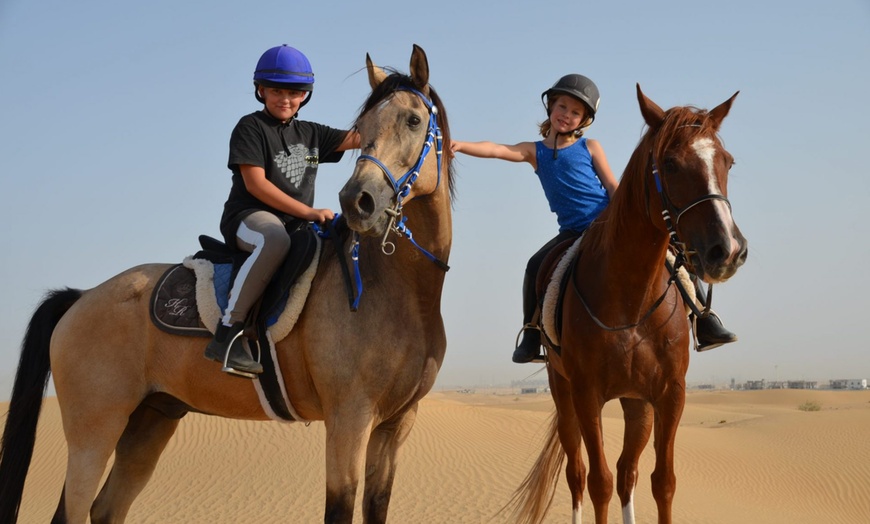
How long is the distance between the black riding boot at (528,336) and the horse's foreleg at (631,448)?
1.01 meters

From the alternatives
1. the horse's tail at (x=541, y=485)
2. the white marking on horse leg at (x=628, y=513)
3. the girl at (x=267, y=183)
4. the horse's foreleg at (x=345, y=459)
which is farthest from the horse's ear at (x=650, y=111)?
the horse's tail at (x=541, y=485)

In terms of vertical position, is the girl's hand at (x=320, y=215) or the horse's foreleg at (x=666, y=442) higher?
the girl's hand at (x=320, y=215)

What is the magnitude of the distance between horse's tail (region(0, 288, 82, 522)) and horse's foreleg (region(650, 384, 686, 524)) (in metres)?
4.54

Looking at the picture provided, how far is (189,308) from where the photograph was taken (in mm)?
5148

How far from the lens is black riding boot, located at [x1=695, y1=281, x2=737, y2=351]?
20.0 ft

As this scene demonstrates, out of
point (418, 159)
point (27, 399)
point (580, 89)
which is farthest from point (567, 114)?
point (27, 399)

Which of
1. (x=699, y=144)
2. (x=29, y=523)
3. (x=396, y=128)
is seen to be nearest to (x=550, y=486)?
(x=699, y=144)

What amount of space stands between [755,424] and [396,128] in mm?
29113

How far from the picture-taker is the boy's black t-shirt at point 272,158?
16.5 ft

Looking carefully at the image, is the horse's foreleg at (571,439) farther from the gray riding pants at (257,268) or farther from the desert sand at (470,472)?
the desert sand at (470,472)

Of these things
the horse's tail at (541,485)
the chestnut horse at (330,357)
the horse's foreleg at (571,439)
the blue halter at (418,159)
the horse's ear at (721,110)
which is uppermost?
the horse's ear at (721,110)

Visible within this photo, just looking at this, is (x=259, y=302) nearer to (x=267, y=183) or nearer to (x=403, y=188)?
(x=267, y=183)

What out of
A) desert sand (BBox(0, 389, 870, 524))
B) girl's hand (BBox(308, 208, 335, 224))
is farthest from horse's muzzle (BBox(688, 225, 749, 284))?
desert sand (BBox(0, 389, 870, 524))

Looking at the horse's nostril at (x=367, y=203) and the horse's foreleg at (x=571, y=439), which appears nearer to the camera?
the horse's nostril at (x=367, y=203)
